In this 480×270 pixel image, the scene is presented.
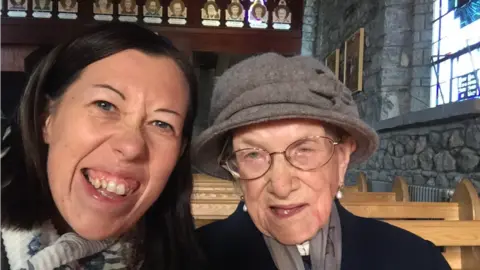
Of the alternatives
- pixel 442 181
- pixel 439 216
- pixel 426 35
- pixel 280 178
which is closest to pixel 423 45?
pixel 426 35

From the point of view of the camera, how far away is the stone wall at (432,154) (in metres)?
2.67

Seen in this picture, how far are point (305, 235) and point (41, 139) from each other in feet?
1.86

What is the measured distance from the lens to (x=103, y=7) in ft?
9.98

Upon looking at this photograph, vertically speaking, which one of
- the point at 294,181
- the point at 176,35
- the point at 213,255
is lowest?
the point at 213,255

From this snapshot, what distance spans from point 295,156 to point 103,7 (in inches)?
97.3

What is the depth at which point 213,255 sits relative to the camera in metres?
1.14

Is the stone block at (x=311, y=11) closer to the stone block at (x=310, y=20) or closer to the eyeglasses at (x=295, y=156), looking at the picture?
the stone block at (x=310, y=20)

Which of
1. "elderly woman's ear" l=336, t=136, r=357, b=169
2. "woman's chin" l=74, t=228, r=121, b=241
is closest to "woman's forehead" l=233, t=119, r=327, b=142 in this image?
"elderly woman's ear" l=336, t=136, r=357, b=169

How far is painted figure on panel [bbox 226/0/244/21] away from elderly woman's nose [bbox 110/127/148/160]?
2314 millimetres

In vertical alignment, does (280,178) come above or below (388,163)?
above

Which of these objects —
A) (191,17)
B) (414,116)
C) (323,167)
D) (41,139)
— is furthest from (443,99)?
(41,139)

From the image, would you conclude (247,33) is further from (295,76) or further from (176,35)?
(295,76)

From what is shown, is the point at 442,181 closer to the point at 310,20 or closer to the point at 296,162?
the point at 296,162

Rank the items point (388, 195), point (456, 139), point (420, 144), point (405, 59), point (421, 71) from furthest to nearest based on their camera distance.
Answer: point (405, 59) < point (421, 71) < point (420, 144) < point (456, 139) < point (388, 195)
